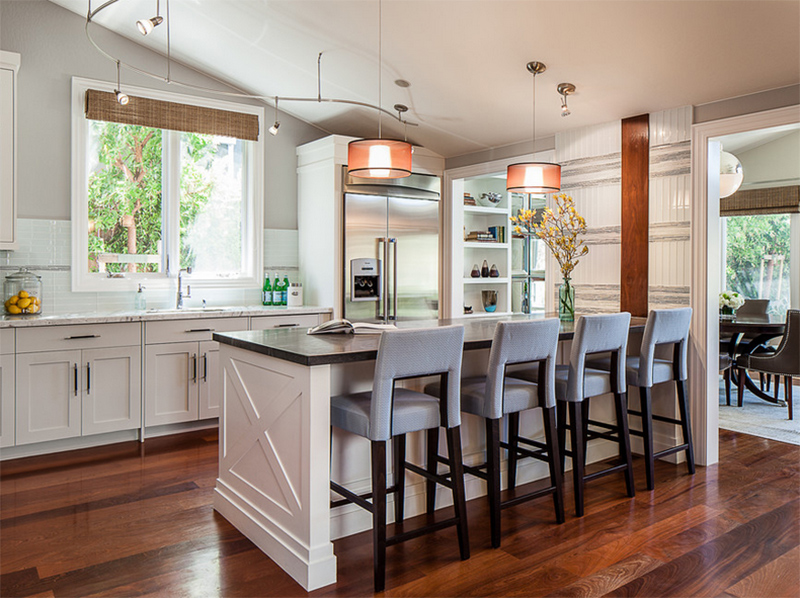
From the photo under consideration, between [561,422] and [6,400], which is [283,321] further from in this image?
[561,422]

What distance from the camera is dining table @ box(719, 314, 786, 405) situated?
525 cm

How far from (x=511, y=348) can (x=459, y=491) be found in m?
0.66

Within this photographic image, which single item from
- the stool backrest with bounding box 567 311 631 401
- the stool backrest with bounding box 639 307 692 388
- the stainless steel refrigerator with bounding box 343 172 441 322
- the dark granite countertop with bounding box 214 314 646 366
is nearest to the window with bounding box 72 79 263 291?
the stainless steel refrigerator with bounding box 343 172 441 322

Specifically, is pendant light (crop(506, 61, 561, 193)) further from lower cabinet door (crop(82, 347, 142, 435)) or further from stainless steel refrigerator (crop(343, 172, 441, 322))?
lower cabinet door (crop(82, 347, 142, 435))

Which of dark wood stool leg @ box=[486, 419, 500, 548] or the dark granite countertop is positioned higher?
the dark granite countertop

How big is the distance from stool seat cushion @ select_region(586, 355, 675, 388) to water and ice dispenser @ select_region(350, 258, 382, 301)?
6.96 feet

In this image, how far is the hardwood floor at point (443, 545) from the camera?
230 centimetres

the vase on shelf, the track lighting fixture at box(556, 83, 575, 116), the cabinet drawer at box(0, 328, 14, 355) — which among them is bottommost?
the cabinet drawer at box(0, 328, 14, 355)

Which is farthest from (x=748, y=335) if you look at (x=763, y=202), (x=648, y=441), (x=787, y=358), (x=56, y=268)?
(x=56, y=268)

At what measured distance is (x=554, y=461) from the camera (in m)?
2.94

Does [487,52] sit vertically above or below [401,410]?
above

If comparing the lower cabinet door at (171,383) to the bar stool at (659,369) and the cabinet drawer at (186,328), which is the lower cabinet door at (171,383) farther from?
the bar stool at (659,369)

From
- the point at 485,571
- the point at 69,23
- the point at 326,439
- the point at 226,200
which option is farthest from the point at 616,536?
the point at 69,23

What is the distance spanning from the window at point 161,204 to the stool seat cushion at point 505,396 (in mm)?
2978
